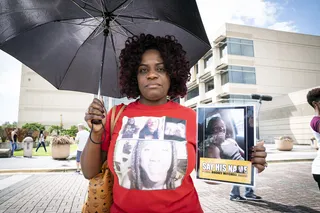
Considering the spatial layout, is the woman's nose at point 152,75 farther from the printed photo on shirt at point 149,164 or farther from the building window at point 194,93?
the building window at point 194,93

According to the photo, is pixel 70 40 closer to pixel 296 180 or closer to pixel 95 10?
pixel 95 10

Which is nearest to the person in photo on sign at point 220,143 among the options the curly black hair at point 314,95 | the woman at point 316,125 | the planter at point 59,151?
the woman at point 316,125

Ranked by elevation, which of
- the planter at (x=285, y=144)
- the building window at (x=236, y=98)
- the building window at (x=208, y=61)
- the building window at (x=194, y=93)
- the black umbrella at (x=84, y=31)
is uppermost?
the building window at (x=208, y=61)

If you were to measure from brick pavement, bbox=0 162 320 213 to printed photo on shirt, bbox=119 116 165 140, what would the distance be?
3.74 metres

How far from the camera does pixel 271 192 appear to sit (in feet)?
19.4

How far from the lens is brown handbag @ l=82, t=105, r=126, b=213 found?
5.34 feet

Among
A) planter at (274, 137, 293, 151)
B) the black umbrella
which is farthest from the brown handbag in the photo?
planter at (274, 137, 293, 151)

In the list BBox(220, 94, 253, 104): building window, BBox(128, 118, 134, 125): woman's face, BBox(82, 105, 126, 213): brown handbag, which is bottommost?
BBox(82, 105, 126, 213): brown handbag

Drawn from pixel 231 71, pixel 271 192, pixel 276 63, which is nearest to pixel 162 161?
pixel 271 192

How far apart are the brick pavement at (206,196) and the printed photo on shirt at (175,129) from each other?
365cm

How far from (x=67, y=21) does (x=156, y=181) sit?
1935 millimetres

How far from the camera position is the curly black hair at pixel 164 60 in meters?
1.81

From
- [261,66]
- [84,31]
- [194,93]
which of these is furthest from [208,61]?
[84,31]

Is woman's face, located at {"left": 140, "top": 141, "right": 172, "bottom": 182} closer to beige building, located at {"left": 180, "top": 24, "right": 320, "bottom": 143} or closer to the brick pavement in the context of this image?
the brick pavement
